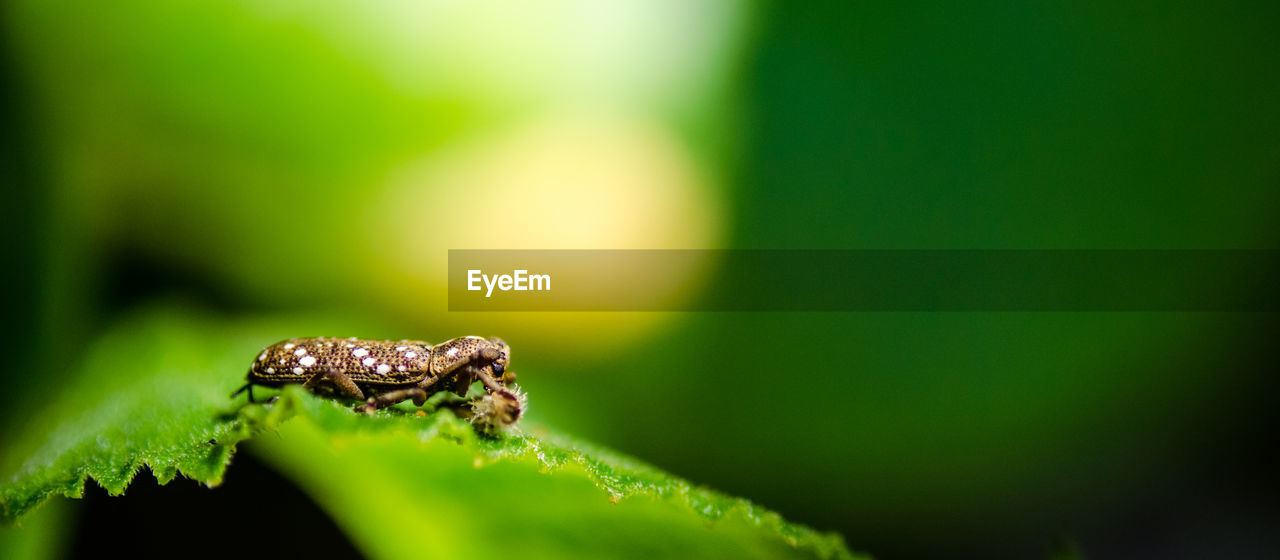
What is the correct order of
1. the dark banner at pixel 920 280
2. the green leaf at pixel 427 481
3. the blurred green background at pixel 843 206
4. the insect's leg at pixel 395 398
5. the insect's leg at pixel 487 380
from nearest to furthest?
1. the green leaf at pixel 427 481
2. the insect's leg at pixel 395 398
3. the insect's leg at pixel 487 380
4. the blurred green background at pixel 843 206
5. the dark banner at pixel 920 280

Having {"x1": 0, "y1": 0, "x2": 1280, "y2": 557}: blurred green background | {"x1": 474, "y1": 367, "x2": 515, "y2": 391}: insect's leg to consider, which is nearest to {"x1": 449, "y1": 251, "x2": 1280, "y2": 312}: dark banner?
{"x1": 0, "y1": 0, "x2": 1280, "y2": 557}: blurred green background

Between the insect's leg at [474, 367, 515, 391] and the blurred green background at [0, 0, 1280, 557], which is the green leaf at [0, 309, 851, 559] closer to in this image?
the insect's leg at [474, 367, 515, 391]

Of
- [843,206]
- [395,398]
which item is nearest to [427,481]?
[395,398]

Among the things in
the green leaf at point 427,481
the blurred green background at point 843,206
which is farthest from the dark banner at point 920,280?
the green leaf at point 427,481

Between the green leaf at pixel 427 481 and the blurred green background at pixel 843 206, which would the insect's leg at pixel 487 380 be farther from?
the blurred green background at pixel 843 206

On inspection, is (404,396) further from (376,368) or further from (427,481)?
(427,481)

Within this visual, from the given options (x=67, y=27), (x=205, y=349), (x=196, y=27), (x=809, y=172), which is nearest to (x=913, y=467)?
(x=809, y=172)
